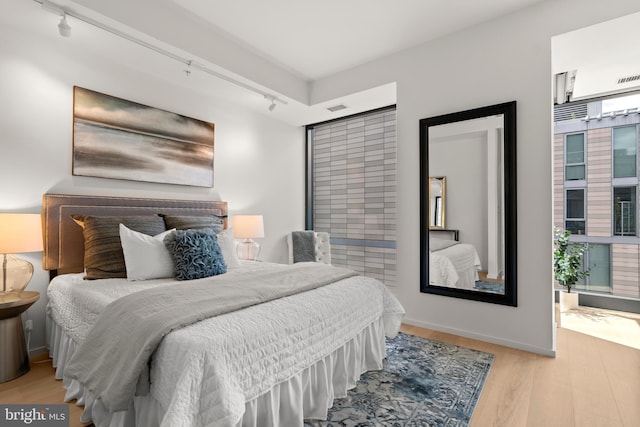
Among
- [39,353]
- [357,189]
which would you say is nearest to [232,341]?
[39,353]

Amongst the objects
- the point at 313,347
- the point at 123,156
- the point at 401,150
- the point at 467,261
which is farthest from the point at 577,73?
the point at 123,156

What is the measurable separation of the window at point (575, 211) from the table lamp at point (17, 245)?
17.3ft

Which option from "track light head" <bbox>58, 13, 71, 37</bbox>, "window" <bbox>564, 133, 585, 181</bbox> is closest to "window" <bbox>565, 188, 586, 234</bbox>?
"window" <bbox>564, 133, 585, 181</bbox>

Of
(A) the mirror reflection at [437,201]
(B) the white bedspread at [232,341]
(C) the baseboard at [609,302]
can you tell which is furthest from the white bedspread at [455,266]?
(C) the baseboard at [609,302]

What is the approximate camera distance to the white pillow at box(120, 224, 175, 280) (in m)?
2.33

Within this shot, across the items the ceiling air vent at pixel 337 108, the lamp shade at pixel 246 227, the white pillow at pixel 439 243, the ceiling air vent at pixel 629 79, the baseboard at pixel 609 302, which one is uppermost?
the ceiling air vent at pixel 629 79

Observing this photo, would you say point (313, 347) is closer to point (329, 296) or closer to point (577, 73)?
→ point (329, 296)

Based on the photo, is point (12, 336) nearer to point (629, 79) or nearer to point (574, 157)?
point (574, 157)

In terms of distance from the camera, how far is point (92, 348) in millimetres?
1551

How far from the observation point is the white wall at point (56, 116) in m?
2.42

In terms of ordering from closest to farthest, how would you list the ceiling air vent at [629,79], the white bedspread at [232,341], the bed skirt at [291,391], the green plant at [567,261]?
1. the white bedspread at [232,341]
2. the bed skirt at [291,391]
3. the ceiling air vent at [629,79]
4. the green plant at [567,261]

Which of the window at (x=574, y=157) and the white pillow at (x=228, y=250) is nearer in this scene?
the white pillow at (x=228, y=250)

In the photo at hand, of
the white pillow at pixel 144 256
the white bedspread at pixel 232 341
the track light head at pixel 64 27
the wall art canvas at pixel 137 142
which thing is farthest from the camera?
the wall art canvas at pixel 137 142

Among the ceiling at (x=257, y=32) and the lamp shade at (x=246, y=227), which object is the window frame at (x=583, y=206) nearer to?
the ceiling at (x=257, y=32)
